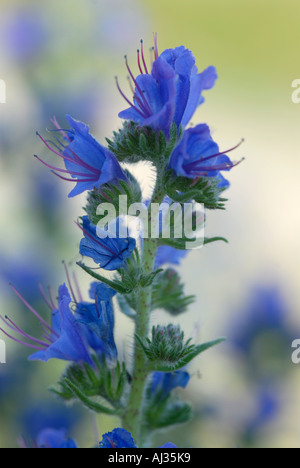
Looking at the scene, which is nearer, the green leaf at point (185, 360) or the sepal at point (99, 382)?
the green leaf at point (185, 360)

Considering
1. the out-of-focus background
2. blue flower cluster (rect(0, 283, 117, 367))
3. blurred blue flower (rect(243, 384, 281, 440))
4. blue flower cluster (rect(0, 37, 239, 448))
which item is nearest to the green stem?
blue flower cluster (rect(0, 37, 239, 448))

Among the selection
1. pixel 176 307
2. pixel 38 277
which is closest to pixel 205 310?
pixel 38 277

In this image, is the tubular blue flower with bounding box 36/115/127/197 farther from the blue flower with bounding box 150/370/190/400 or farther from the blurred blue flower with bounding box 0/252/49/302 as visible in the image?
the blurred blue flower with bounding box 0/252/49/302

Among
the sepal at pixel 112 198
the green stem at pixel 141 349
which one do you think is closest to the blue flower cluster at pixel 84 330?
the green stem at pixel 141 349

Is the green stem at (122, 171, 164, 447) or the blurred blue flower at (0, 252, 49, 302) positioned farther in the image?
the blurred blue flower at (0, 252, 49, 302)

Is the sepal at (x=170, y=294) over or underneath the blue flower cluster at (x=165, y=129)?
underneath

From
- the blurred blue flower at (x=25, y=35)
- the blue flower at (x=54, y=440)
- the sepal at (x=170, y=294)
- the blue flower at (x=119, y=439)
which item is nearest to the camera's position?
the blue flower at (x=119, y=439)

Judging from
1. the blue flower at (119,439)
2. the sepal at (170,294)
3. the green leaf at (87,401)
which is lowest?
the blue flower at (119,439)

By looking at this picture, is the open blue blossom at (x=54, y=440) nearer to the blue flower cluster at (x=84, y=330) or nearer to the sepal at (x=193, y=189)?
the blue flower cluster at (x=84, y=330)
